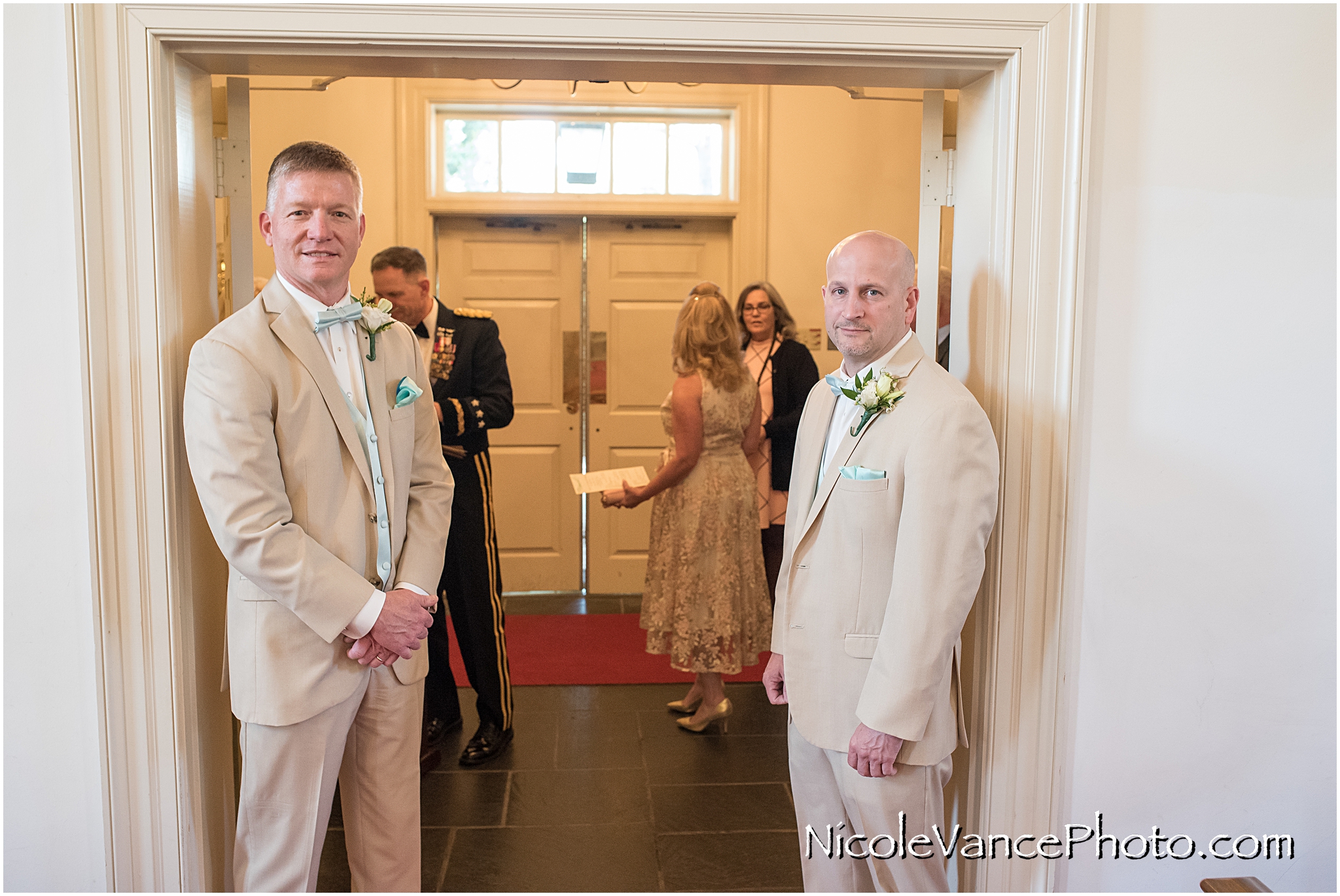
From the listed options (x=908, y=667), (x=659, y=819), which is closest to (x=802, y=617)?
(x=908, y=667)

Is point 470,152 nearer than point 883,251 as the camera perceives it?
No

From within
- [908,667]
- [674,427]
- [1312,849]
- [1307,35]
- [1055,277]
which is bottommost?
[1312,849]

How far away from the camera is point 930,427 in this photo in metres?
1.80

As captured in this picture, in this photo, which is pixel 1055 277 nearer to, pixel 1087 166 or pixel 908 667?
pixel 1087 166

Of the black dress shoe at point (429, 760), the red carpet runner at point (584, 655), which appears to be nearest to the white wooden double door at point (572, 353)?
the red carpet runner at point (584, 655)

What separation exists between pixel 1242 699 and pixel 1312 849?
1.26 feet

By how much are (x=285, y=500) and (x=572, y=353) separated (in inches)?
161

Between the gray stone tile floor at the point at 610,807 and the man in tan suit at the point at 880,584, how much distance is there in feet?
2.92

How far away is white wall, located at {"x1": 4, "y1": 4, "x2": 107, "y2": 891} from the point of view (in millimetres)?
1837

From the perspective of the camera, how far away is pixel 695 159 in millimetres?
5672

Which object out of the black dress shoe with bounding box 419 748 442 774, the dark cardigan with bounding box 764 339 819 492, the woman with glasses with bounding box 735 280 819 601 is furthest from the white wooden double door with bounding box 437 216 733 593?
the black dress shoe with bounding box 419 748 442 774

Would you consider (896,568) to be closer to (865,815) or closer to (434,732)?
(865,815)

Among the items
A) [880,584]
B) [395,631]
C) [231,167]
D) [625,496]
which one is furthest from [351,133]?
[880,584]

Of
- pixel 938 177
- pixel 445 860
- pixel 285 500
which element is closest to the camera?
pixel 285 500
